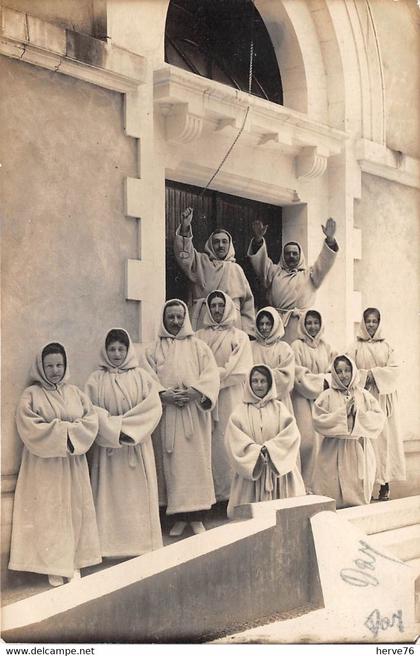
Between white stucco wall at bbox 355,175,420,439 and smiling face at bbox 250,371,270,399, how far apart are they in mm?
1365

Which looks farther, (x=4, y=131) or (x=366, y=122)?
(x=366, y=122)

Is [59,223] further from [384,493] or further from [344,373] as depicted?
[384,493]

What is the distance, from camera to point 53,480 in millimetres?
4398

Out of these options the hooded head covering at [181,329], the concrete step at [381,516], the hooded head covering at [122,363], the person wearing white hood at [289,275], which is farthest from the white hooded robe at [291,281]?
the hooded head covering at [122,363]

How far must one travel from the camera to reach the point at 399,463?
6.35 metres

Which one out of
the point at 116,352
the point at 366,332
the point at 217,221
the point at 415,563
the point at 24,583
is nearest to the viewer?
the point at 24,583

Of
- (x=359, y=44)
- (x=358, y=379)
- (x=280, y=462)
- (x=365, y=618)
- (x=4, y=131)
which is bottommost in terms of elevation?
(x=365, y=618)

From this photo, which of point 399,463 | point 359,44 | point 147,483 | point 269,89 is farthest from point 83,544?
point 359,44

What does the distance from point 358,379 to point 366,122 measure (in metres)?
1.79

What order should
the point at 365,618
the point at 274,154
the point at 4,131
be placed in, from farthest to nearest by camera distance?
the point at 274,154 < the point at 365,618 < the point at 4,131

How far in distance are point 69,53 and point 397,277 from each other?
9.38ft

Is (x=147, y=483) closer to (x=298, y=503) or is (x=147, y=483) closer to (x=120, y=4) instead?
(x=298, y=503)

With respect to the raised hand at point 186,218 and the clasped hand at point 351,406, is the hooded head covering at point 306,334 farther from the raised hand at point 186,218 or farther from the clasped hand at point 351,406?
the raised hand at point 186,218

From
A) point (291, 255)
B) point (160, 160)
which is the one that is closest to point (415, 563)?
point (291, 255)
